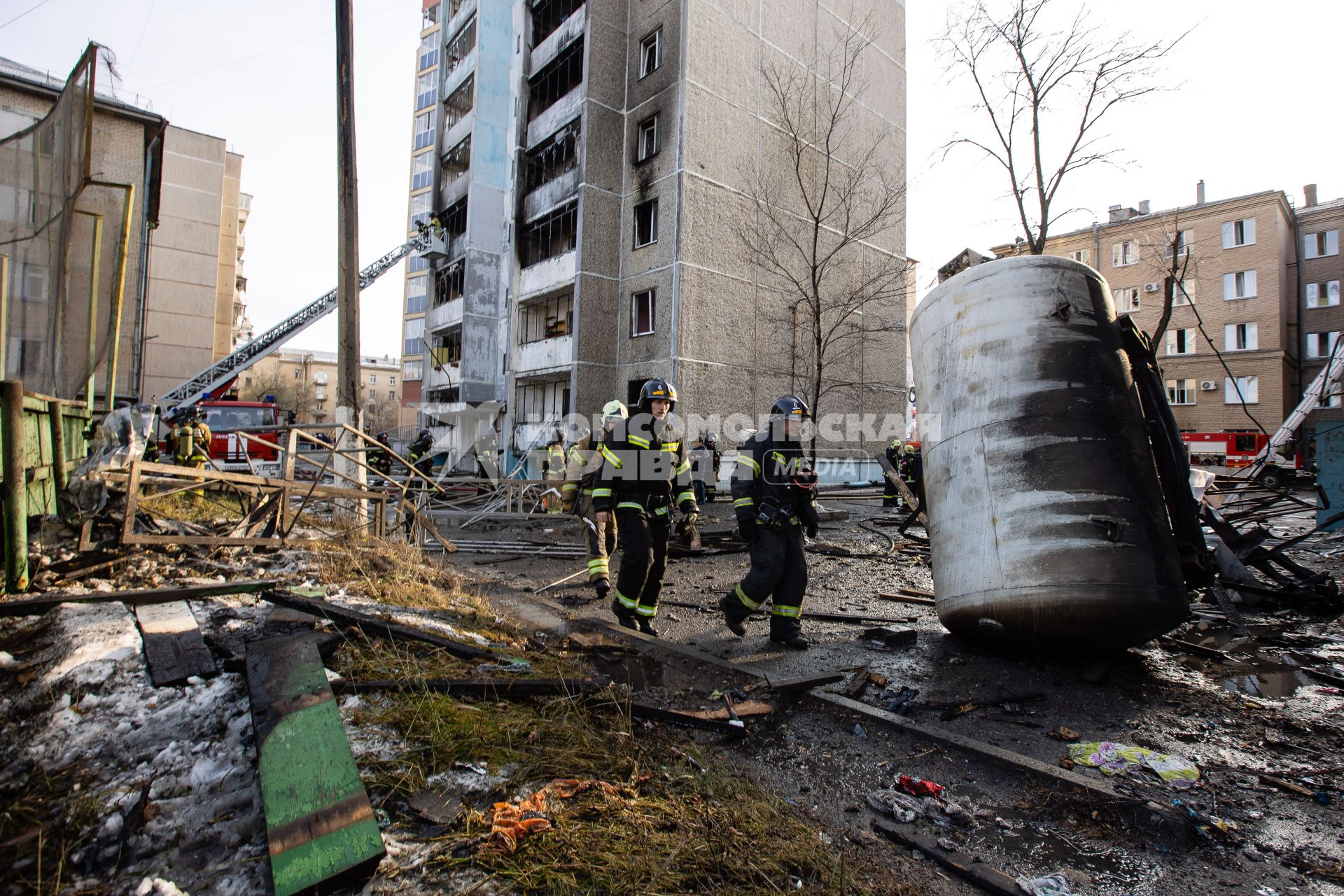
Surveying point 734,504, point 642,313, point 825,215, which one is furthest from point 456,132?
point 734,504

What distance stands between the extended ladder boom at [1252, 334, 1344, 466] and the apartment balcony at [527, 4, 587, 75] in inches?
833

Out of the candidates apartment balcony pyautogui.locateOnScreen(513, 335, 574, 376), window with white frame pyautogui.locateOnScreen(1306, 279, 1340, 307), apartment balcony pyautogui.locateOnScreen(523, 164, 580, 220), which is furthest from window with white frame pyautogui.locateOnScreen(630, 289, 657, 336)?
window with white frame pyautogui.locateOnScreen(1306, 279, 1340, 307)

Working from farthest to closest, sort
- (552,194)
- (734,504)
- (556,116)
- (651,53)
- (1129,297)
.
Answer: (1129,297), (556,116), (552,194), (651,53), (734,504)

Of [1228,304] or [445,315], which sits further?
[1228,304]

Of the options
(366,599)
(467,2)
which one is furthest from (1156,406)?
(467,2)

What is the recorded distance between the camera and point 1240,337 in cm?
3131

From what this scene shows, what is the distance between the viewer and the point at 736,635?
5156 mm

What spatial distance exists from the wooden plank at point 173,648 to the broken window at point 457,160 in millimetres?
28300

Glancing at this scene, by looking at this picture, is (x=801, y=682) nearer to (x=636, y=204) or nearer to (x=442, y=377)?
(x=636, y=204)

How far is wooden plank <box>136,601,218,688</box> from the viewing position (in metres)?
2.84

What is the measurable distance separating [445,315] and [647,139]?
12920 mm

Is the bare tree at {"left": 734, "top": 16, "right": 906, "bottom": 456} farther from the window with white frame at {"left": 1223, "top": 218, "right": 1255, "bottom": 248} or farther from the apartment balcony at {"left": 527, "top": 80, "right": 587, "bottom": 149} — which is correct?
the window with white frame at {"left": 1223, "top": 218, "right": 1255, "bottom": 248}

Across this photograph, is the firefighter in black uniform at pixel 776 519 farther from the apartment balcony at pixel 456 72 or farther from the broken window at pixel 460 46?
the broken window at pixel 460 46

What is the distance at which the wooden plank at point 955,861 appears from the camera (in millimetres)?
2018
